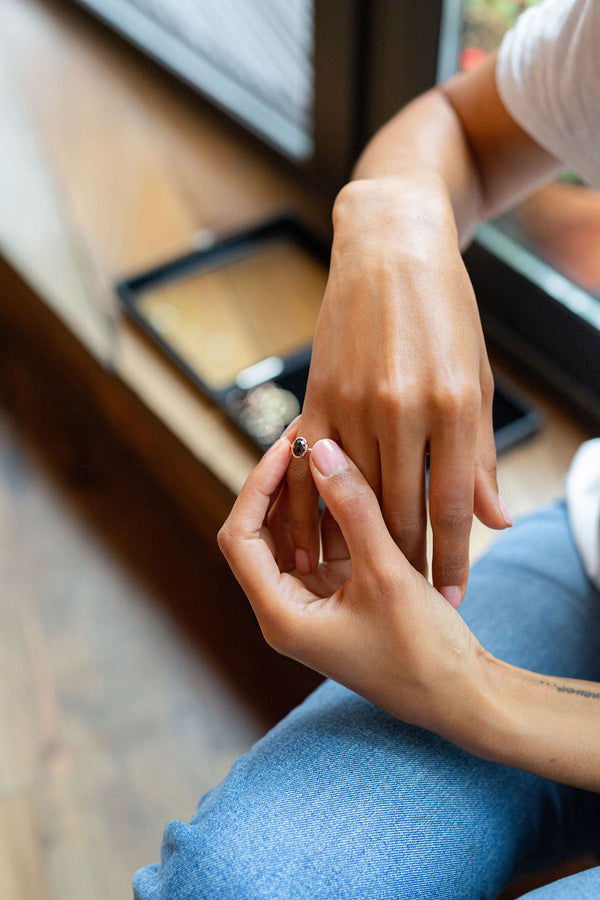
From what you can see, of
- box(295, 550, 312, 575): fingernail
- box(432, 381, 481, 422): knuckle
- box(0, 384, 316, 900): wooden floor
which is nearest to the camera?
box(432, 381, 481, 422): knuckle

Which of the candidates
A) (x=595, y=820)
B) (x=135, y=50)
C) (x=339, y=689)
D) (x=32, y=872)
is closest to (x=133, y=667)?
(x=32, y=872)

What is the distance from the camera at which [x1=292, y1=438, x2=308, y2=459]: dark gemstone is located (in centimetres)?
60

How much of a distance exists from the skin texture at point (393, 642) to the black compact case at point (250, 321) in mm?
483

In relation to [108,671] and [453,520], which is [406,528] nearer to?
[453,520]

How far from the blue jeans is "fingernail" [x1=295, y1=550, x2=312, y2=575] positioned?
0.12 m

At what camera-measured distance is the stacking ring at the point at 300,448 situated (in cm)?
60

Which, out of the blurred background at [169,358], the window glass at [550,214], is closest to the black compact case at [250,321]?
the blurred background at [169,358]

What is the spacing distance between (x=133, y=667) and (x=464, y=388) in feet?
2.66

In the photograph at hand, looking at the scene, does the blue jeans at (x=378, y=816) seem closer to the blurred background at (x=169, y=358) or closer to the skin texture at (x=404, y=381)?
the skin texture at (x=404, y=381)

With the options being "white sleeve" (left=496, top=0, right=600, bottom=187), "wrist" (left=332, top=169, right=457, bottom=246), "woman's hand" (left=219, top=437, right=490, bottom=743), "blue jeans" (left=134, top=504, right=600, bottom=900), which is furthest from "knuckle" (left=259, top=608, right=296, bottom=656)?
"white sleeve" (left=496, top=0, right=600, bottom=187)

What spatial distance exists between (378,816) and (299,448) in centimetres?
26

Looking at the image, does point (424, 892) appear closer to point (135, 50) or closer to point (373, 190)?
point (373, 190)

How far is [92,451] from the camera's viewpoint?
1.45 metres

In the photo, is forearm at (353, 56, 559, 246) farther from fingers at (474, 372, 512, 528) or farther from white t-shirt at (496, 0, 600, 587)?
fingers at (474, 372, 512, 528)
